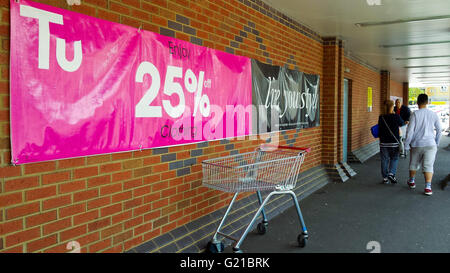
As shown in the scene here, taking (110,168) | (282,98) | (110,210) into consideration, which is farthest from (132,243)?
(282,98)

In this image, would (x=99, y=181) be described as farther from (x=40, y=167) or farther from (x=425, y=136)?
(x=425, y=136)

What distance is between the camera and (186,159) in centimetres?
388

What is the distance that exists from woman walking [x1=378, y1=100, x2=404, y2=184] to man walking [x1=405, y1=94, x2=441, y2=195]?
0.98 meters

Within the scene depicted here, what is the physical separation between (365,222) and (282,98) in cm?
227

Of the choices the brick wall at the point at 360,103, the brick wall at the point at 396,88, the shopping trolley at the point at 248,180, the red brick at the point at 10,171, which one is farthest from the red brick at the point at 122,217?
the brick wall at the point at 396,88

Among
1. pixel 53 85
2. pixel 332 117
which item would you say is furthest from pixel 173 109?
pixel 332 117

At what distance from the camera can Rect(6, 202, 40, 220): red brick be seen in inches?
90.6

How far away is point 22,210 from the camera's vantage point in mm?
2371

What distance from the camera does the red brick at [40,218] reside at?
242 centimetres

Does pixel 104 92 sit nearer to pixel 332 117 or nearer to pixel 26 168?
pixel 26 168

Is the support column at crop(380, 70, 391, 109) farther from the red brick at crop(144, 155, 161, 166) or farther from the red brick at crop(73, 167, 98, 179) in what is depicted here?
the red brick at crop(73, 167, 98, 179)

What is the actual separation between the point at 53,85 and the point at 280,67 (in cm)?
407

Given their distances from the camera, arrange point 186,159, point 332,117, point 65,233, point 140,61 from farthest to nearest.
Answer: point 332,117
point 186,159
point 140,61
point 65,233

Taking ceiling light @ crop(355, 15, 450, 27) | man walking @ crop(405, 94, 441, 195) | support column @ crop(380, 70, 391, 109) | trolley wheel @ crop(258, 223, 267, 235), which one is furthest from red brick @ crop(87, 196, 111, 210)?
support column @ crop(380, 70, 391, 109)
